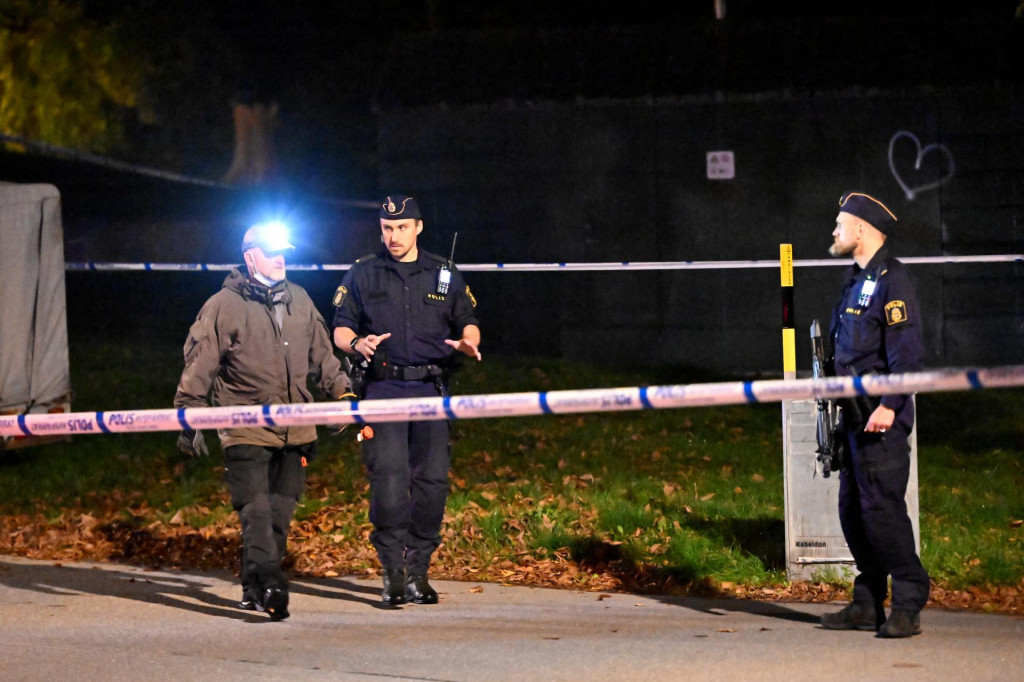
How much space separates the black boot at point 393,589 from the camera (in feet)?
25.7

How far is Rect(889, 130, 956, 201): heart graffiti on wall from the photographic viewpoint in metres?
15.2

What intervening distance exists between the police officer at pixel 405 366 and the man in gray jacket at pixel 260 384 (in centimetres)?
27

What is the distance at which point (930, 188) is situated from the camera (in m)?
15.2

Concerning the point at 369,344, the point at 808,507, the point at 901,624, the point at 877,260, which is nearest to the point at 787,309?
the point at 808,507

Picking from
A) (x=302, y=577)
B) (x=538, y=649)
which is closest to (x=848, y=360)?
(x=538, y=649)

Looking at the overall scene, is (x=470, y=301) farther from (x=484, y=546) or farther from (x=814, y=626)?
(x=814, y=626)

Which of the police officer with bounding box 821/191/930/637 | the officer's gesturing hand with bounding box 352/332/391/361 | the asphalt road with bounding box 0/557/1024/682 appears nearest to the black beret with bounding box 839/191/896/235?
the police officer with bounding box 821/191/930/637

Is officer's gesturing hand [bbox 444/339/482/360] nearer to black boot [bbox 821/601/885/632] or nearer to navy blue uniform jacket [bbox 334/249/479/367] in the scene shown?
navy blue uniform jacket [bbox 334/249/479/367]

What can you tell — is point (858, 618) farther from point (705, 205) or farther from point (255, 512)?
point (705, 205)

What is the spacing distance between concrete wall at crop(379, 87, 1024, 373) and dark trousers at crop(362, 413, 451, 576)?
25.3 ft

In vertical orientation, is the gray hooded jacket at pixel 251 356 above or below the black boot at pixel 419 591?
above

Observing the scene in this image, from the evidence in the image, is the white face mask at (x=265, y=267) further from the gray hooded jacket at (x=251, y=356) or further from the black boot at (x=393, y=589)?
the black boot at (x=393, y=589)

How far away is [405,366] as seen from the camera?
792cm

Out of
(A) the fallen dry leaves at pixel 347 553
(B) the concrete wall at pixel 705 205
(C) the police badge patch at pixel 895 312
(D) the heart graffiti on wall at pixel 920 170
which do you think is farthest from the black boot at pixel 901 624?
(D) the heart graffiti on wall at pixel 920 170
